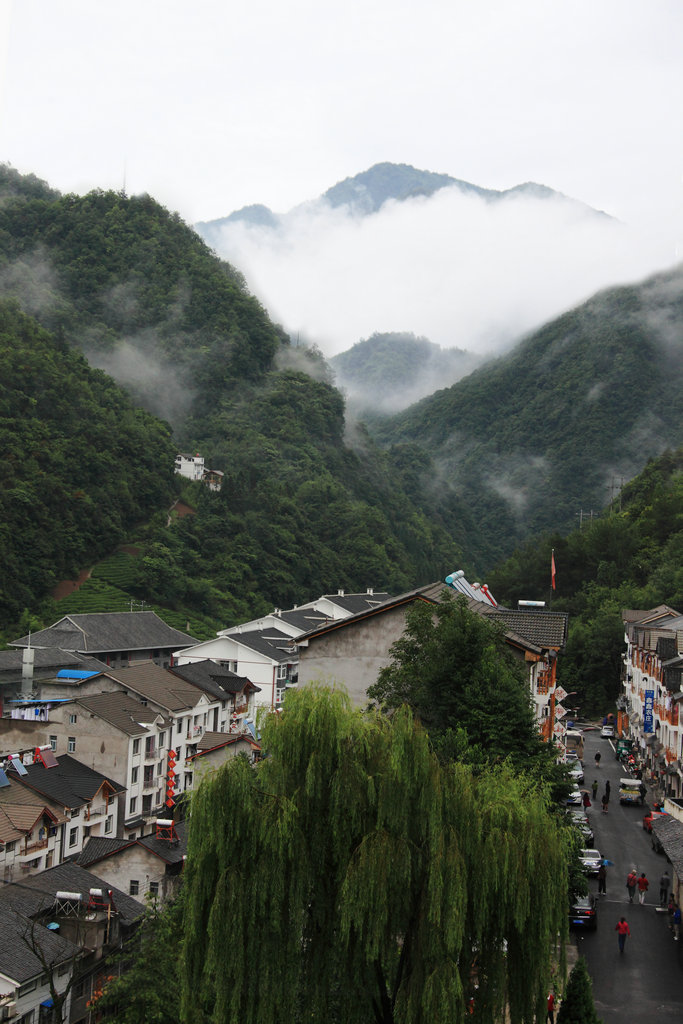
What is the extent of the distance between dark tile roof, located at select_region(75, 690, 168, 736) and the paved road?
65.1 ft

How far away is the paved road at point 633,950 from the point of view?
22766 mm

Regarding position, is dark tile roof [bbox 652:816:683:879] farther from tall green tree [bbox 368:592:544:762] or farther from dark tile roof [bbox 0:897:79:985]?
dark tile roof [bbox 0:897:79:985]

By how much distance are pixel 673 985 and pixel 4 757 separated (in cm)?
3062

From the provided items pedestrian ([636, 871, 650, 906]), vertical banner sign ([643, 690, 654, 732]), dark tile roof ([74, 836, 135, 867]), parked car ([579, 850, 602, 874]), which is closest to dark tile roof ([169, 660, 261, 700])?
dark tile roof ([74, 836, 135, 867])

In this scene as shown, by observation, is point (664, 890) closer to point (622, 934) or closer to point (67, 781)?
point (622, 934)

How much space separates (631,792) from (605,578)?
55101mm

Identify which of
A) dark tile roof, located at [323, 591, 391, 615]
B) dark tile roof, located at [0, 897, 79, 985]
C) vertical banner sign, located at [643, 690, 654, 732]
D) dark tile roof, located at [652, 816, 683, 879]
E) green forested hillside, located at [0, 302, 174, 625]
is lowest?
dark tile roof, located at [0, 897, 79, 985]

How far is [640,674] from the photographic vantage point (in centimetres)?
6178

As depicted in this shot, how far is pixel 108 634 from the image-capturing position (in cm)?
7831

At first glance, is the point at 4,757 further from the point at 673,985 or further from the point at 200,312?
the point at 200,312

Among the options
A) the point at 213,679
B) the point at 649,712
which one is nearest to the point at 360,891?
the point at 649,712

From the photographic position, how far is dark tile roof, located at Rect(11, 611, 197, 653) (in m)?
74.6

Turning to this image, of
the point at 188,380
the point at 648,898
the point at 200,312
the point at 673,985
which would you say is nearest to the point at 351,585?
the point at 188,380

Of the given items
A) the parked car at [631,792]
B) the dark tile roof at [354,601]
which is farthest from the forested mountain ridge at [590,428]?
the parked car at [631,792]
